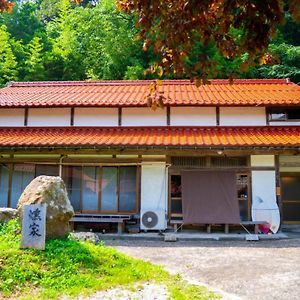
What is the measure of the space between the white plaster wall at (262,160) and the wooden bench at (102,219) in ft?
14.2

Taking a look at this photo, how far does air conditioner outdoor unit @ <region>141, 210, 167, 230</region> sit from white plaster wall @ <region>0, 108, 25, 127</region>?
19.9ft

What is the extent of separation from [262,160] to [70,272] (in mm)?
7737

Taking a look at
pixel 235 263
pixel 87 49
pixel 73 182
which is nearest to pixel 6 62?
pixel 87 49

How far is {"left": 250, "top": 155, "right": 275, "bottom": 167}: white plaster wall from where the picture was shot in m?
11.7

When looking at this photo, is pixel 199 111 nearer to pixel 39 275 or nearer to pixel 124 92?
pixel 124 92

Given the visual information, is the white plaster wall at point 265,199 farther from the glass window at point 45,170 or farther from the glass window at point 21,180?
the glass window at point 21,180

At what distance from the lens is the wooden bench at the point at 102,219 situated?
1112 cm

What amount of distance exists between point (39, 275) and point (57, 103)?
8.72m

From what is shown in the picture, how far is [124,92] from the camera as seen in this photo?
50.1ft

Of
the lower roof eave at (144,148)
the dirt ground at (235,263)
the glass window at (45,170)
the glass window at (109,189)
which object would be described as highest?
the lower roof eave at (144,148)

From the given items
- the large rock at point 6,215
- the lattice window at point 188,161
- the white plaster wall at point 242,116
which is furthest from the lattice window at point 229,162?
the large rock at point 6,215

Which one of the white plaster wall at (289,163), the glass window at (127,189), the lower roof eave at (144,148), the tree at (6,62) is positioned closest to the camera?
the lower roof eave at (144,148)

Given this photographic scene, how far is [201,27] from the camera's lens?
3186 millimetres

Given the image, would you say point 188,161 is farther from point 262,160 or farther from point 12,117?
point 12,117
